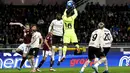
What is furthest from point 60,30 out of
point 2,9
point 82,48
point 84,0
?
point 84,0

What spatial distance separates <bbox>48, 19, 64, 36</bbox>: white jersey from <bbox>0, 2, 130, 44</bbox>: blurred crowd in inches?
468

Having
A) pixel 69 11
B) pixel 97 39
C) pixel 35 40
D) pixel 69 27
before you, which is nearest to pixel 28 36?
pixel 35 40

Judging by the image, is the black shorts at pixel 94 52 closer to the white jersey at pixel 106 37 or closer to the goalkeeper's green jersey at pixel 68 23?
the white jersey at pixel 106 37

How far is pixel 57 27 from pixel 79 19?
17477mm

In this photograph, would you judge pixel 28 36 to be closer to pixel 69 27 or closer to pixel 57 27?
pixel 57 27

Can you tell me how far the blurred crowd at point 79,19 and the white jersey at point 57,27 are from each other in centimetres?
1188

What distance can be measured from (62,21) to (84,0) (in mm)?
20571

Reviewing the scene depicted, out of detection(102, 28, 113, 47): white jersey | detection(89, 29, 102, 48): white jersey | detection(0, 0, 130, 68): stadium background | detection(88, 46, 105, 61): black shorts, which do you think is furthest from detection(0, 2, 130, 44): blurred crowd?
detection(89, 29, 102, 48): white jersey

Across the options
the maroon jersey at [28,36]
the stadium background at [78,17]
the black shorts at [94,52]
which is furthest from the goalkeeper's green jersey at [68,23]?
the stadium background at [78,17]

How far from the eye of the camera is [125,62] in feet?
95.9

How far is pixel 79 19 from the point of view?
39.3 m

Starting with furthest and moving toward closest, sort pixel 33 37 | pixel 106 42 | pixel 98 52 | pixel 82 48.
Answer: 1. pixel 82 48
2. pixel 33 37
3. pixel 106 42
4. pixel 98 52

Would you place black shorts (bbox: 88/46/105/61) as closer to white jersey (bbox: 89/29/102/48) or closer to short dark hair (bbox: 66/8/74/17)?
white jersey (bbox: 89/29/102/48)

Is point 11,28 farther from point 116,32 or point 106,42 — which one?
point 106,42
